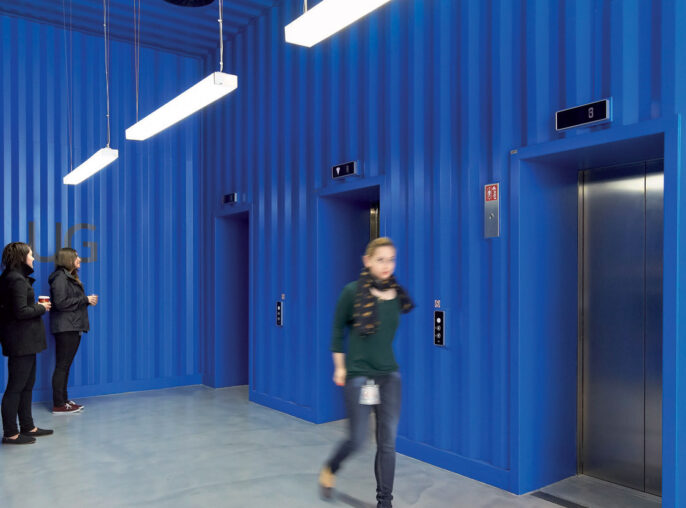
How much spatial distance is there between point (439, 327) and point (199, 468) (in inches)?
80.9

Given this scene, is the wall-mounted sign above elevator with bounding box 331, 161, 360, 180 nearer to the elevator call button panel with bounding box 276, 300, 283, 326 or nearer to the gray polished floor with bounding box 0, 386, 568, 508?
the elevator call button panel with bounding box 276, 300, 283, 326

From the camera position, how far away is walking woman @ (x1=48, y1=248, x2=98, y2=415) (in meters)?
5.79

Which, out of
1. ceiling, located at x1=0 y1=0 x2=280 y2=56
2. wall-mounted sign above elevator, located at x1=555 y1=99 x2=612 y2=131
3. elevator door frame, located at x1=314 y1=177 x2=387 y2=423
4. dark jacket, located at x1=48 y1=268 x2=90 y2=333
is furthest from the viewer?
ceiling, located at x1=0 y1=0 x2=280 y2=56

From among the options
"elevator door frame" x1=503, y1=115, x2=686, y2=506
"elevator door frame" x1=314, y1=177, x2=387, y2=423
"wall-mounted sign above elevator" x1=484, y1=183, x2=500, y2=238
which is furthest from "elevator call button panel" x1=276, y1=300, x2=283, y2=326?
"elevator door frame" x1=503, y1=115, x2=686, y2=506

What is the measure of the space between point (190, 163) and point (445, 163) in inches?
178

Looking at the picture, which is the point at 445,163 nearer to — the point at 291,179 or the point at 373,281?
the point at 373,281

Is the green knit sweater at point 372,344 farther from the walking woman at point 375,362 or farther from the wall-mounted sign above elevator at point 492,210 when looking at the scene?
the wall-mounted sign above elevator at point 492,210

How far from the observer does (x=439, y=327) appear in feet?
13.7

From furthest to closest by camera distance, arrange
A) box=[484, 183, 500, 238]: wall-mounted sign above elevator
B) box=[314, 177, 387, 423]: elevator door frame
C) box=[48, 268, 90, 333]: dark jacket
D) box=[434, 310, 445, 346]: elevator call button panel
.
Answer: box=[48, 268, 90, 333]: dark jacket < box=[314, 177, 387, 423]: elevator door frame < box=[434, 310, 445, 346]: elevator call button panel < box=[484, 183, 500, 238]: wall-mounted sign above elevator

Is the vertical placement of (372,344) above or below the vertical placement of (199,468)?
above

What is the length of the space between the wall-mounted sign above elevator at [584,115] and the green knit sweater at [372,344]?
1.48 meters

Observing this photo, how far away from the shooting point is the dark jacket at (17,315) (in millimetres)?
4523

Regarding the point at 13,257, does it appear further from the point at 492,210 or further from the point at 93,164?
the point at 492,210

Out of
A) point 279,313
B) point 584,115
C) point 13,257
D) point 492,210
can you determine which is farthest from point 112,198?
point 584,115
